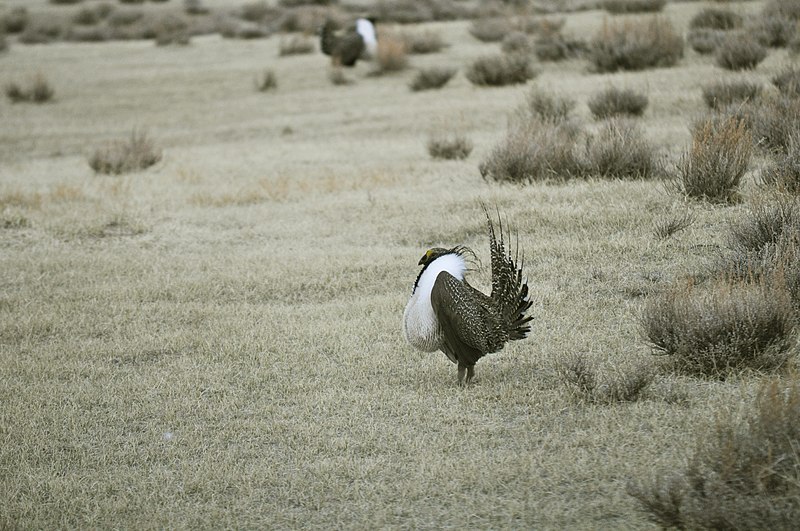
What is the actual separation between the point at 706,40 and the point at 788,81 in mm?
5522

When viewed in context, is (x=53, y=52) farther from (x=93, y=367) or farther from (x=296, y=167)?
(x=93, y=367)

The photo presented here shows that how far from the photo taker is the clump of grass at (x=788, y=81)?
12.7 metres

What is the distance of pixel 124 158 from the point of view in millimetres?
14602

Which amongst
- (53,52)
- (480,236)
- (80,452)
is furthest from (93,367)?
(53,52)

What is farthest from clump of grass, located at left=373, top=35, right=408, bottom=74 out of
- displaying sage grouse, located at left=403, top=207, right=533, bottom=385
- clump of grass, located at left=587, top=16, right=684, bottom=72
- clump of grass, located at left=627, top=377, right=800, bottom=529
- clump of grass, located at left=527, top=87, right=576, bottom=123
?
clump of grass, located at left=627, top=377, right=800, bottom=529

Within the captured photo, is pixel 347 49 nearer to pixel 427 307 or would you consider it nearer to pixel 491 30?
pixel 491 30

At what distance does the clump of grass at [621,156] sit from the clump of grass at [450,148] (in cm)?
235

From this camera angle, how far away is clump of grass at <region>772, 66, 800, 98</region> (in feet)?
41.5

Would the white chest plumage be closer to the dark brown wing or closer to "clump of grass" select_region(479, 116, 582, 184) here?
the dark brown wing

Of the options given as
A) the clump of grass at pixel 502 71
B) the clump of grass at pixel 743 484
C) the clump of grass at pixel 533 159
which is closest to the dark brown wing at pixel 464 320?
the clump of grass at pixel 743 484

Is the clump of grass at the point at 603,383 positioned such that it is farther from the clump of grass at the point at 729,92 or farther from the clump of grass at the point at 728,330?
the clump of grass at the point at 729,92

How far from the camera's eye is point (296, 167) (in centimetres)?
1405

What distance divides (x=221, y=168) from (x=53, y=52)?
16.3 meters

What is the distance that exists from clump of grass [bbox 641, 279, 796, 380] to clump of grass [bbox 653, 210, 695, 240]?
256cm
